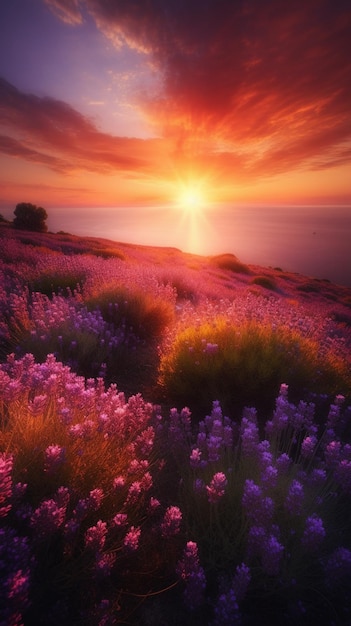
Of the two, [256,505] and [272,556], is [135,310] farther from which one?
[272,556]

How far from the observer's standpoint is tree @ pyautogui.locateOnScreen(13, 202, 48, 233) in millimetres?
Result: 29478

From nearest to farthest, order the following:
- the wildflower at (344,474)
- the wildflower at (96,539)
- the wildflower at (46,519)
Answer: the wildflower at (46,519)
the wildflower at (96,539)
the wildflower at (344,474)

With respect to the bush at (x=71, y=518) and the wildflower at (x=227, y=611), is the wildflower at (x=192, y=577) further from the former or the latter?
the bush at (x=71, y=518)

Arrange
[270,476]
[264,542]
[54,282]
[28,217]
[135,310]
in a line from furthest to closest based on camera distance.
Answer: [28,217], [54,282], [135,310], [270,476], [264,542]

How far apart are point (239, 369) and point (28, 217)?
31110 mm

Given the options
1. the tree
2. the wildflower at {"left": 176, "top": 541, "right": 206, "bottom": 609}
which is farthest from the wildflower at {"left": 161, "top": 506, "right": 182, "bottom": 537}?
the tree

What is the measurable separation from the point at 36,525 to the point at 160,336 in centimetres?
461

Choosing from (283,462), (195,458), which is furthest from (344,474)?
(195,458)

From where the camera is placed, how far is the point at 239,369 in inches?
156

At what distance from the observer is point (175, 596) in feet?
6.05

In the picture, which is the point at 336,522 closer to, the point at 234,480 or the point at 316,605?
the point at 316,605

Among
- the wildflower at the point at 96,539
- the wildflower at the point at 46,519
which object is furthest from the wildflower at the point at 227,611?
the wildflower at the point at 46,519

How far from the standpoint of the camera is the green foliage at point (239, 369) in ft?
12.8

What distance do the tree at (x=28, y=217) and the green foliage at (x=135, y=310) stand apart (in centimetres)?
2758
